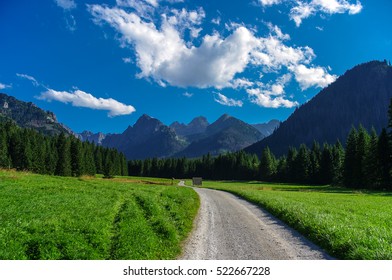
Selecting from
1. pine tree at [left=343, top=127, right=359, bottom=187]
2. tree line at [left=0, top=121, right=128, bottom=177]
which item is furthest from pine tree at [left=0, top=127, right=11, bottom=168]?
pine tree at [left=343, top=127, right=359, bottom=187]

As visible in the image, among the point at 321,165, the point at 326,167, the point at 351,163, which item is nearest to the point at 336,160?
the point at 326,167

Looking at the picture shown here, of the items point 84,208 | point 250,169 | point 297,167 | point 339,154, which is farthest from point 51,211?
point 250,169

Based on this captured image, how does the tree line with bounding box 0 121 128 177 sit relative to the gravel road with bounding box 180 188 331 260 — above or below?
above

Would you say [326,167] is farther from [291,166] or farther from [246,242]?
[246,242]

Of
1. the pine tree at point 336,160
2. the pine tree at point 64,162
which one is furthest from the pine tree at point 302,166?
the pine tree at point 64,162

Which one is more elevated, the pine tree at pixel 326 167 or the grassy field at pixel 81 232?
the pine tree at pixel 326 167

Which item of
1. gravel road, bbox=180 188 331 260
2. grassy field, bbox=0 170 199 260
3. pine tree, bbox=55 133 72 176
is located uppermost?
pine tree, bbox=55 133 72 176

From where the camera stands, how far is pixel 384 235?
14742 millimetres

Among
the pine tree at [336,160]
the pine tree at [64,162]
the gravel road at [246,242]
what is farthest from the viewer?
the pine tree at [336,160]

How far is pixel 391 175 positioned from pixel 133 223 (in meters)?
68.0

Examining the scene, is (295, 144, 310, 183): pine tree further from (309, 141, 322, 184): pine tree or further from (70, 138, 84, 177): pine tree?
(70, 138, 84, 177): pine tree

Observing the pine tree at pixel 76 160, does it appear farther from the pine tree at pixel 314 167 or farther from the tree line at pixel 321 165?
the pine tree at pixel 314 167

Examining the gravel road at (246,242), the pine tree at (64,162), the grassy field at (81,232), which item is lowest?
the gravel road at (246,242)
